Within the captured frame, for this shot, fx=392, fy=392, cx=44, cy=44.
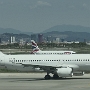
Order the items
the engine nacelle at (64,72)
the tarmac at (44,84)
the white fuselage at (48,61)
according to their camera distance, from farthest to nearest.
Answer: the white fuselage at (48,61) → the engine nacelle at (64,72) → the tarmac at (44,84)

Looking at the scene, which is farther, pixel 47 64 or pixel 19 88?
pixel 47 64

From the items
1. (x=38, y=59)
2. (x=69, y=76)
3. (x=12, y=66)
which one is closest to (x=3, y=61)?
(x=12, y=66)

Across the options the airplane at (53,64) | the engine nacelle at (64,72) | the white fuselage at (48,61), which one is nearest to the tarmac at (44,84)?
the engine nacelle at (64,72)

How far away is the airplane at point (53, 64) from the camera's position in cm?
4806

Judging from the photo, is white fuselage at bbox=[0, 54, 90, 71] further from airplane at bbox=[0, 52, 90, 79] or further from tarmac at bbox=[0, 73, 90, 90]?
tarmac at bbox=[0, 73, 90, 90]

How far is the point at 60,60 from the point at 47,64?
1714 mm

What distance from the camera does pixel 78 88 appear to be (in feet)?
121

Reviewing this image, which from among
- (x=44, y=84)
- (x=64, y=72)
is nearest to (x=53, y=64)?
(x=64, y=72)

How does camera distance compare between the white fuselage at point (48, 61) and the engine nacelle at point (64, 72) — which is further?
the white fuselage at point (48, 61)

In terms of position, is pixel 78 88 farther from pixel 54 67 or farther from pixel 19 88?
pixel 54 67

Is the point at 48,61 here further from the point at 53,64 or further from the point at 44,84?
the point at 44,84

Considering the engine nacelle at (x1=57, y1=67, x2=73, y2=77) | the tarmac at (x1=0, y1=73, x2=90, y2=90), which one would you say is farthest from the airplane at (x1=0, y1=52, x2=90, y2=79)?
the tarmac at (x1=0, y1=73, x2=90, y2=90)

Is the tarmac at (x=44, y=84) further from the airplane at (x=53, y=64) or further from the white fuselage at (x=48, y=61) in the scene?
the white fuselage at (x=48, y=61)

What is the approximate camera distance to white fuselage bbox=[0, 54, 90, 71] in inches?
1922
